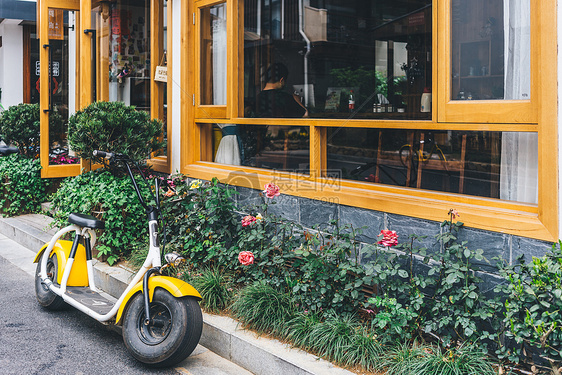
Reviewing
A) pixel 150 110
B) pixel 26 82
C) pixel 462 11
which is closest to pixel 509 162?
pixel 462 11

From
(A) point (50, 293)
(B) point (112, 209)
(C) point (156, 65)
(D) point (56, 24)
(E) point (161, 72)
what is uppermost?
(D) point (56, 24)

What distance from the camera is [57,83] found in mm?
8406

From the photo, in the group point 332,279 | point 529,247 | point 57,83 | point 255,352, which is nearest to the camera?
point 529,247

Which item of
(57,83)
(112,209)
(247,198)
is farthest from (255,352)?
(57,83)

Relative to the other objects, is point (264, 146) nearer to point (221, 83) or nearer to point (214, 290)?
point (221, 83)

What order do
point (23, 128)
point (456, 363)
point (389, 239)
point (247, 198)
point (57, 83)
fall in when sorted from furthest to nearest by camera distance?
1. point (23, 128)
2. point (57, 83)
3. point (247, 198)
4. point (389, 239)
5. point (456, 363)

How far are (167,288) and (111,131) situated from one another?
2882mm

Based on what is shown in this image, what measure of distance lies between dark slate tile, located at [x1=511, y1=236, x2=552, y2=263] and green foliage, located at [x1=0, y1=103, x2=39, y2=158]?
27.4 feet

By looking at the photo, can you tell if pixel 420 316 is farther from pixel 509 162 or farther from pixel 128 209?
pixel 128 209

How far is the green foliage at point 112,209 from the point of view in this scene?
588 cm

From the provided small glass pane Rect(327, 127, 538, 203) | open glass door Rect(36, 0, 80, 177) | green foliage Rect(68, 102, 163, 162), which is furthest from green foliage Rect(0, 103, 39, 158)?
small glass pane Rect(327, 127, 538, 203)

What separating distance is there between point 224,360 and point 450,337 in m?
1.68

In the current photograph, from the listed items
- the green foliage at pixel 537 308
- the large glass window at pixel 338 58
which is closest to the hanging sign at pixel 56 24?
the large glass window at pixel 338 58

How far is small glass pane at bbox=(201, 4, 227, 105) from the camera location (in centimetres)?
632
